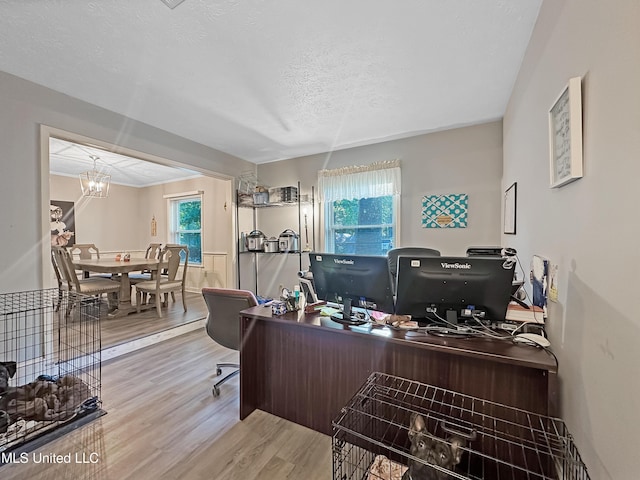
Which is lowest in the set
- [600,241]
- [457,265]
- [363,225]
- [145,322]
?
[145,322]

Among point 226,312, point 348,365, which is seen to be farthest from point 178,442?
point 348,365

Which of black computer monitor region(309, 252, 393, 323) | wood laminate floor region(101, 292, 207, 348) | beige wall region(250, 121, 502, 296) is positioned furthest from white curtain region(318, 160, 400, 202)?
wood laminate floor region(101, 292, 207, 348)

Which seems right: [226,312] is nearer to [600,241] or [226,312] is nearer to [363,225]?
[600,241]

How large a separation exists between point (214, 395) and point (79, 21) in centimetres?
272

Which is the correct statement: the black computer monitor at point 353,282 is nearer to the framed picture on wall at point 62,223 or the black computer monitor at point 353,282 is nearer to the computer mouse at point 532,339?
the computer mouse at point 532,339

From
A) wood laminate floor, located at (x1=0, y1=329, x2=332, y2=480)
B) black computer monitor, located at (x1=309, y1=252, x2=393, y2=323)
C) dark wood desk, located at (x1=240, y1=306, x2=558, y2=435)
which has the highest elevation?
black computer monitor, located at (x1=309, y1=252, x2=393, y2=323)

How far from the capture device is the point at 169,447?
1737mm

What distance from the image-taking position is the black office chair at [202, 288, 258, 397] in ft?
7.33

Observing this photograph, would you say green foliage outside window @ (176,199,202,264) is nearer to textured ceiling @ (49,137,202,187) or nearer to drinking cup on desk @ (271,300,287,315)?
textured ceiling @ (49,137,202,187)

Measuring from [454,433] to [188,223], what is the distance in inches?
253

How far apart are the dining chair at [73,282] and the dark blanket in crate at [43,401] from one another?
229cm

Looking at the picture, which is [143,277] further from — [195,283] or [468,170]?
[468,170]

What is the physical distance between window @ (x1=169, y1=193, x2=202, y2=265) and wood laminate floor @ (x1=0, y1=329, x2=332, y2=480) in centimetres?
394

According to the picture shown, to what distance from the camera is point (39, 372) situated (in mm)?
2486
